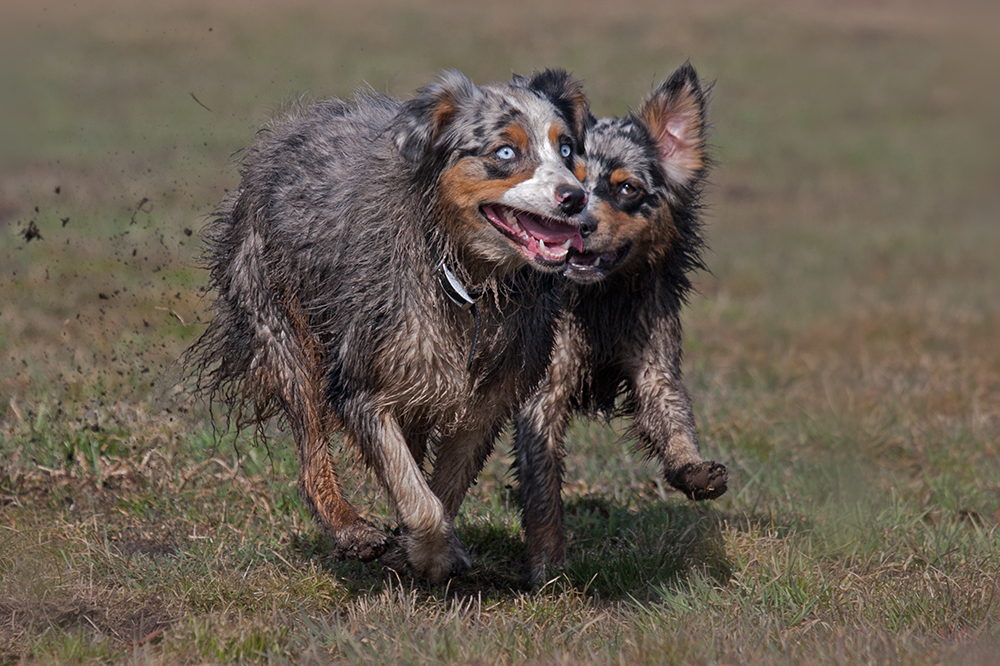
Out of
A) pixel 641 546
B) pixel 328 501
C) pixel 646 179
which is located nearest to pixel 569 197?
pixel 646 179

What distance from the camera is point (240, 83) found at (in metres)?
23.1

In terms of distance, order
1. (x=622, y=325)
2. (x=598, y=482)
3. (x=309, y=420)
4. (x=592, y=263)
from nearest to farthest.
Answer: (x=309, y=420)
(x=592, y=263)
(x=622, y=325)
(x=598, y=482)

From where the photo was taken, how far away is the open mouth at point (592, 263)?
16.8 ft

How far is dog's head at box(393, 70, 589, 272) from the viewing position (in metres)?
4.34

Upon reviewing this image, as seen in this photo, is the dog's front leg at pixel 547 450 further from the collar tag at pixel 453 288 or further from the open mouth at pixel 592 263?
the collar tag at pixel 453 288

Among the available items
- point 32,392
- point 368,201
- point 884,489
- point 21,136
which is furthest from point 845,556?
point 21,136

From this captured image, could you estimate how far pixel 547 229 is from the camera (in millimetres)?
4441

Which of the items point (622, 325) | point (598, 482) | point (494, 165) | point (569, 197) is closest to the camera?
point (569, 197)

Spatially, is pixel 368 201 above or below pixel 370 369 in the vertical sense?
above

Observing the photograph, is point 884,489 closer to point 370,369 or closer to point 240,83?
point 370,369

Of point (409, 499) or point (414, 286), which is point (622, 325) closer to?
point (414, 286)

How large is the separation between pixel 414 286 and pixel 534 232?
0.53m

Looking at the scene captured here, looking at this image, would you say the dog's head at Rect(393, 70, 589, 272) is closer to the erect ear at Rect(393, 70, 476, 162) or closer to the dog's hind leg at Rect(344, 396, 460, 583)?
the erect ear at Rect(393, 70, 476, 162)

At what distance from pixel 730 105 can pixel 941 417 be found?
17.8 m
